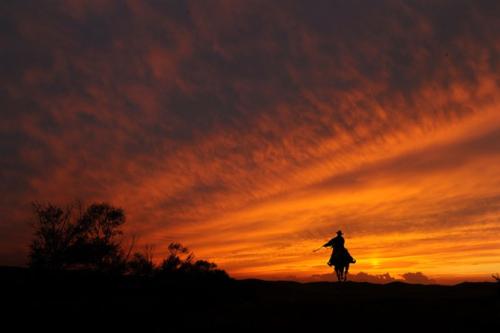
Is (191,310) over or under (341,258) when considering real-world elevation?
under

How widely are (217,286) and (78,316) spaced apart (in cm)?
783

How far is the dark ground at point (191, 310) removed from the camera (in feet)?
33.4

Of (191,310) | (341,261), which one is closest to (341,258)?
(341,261)

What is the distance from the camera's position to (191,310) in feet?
42.7

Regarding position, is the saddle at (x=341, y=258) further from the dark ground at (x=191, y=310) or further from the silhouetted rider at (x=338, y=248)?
the dark ground at (x=191, y=310)

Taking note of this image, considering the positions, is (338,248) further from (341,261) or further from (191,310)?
(191,310)

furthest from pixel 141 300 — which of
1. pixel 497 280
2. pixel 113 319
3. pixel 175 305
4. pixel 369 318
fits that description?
pixel 497 280

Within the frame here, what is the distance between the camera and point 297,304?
1380 centimetres

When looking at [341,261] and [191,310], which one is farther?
[341,261]

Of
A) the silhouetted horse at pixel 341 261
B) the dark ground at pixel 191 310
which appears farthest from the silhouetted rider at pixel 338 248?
the dark ground at pixel 191 310

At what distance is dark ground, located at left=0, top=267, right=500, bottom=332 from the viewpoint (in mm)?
10195

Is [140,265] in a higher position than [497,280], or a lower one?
higher

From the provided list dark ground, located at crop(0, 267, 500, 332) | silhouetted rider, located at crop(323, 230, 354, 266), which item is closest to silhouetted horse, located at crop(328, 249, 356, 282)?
silhouetted rider, located at crop(323, 230, 354, 266)

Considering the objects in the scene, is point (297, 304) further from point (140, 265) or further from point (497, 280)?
point (140, 265)
